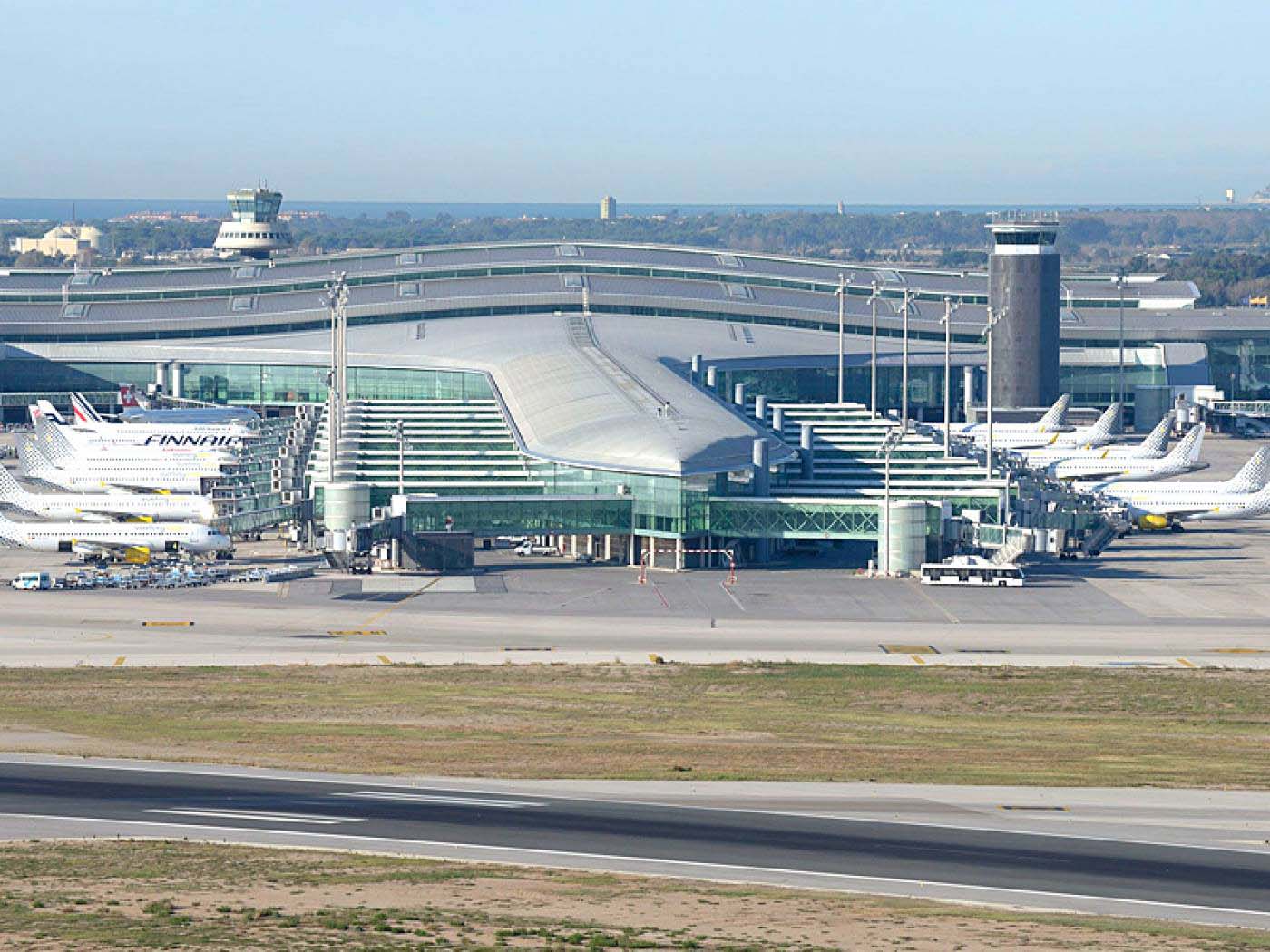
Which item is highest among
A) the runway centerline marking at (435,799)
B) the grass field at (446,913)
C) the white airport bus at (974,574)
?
the grass field at (446,913)

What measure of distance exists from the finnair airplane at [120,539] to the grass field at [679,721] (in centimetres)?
3474

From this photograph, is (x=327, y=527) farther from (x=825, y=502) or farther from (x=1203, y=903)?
(x=1203, y=903)

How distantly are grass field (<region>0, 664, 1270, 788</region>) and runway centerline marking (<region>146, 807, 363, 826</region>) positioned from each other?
7562 mm

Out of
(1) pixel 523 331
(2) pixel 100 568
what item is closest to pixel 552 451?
(2) pixel 100 568

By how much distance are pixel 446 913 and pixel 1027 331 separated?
157073mm

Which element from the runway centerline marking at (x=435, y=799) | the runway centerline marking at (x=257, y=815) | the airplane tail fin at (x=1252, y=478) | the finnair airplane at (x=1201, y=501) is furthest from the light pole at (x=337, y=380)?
the runway centerline marking at (x=257, y=815)

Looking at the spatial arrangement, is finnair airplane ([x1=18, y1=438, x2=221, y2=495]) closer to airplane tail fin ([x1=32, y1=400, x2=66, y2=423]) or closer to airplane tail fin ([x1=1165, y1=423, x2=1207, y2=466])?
airplane tail fin ([x1=32, y1=400, x2=66, y2=423])

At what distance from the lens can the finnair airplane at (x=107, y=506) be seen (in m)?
124

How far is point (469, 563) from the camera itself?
116 meters

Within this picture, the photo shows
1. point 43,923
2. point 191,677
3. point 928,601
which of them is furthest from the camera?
point 928,601

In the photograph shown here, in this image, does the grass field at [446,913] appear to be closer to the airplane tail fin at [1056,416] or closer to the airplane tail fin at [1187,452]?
the airplane tail fin at [1187,452]

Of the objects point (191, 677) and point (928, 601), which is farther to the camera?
point (928, 601)

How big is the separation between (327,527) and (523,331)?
77.3 metres

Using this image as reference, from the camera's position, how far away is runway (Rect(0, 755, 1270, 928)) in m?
48.5
